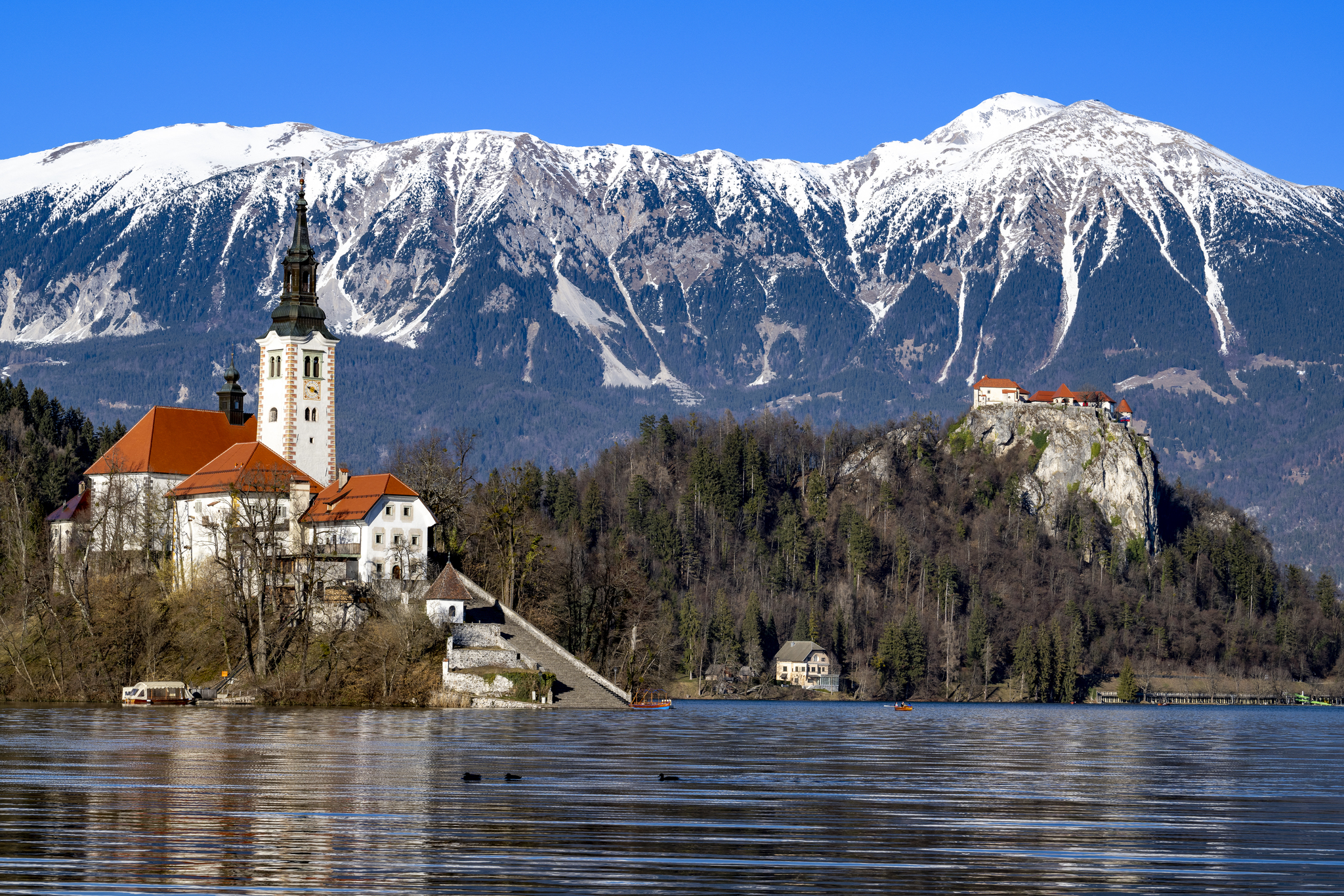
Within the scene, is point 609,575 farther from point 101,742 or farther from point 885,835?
point 885,835

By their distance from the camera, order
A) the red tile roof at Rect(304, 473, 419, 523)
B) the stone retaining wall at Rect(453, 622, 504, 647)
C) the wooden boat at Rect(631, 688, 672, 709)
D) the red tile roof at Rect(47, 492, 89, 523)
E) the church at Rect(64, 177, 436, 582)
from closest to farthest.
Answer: the stone retaining wall at Rect(453, 622, 504, 647) → the church at Rect(64, 177, 436, 582) → the red tile roof at Rect(304, 473, 419, 523) → the wooden boat at Rect(631, 688, 672, 709) → the red tile roof at Rect(47, 492, 89, 523)

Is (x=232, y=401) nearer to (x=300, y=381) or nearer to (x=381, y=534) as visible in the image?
(x=300, y=381)

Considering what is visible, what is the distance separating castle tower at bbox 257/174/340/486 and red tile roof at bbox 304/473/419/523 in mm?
12069

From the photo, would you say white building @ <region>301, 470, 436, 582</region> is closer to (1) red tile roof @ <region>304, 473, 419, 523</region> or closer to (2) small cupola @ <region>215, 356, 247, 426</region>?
(1) red tile roof @ <region>304, 473, 419, 523</region>

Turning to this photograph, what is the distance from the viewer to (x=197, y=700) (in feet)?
378

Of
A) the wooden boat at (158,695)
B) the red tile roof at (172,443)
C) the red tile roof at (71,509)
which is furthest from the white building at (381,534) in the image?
the red tile roof at (71,509)

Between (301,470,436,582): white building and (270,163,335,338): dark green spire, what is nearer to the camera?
(301,470,436,582): white building

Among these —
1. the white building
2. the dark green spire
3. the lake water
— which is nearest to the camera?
the lake water

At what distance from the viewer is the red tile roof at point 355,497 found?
5064 inches

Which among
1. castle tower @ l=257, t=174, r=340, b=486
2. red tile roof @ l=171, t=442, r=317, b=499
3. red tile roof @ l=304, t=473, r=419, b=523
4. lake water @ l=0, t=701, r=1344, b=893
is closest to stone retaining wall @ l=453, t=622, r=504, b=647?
red tile roof @ l=304, t=473, r=419, b=523

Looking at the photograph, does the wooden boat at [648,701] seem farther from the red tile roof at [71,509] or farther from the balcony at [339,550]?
Result: the red tile roof at [71,509]

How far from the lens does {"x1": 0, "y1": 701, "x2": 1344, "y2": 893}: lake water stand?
31.8 metres

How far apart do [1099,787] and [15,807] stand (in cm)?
3135

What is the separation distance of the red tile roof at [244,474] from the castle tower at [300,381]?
2962mm
